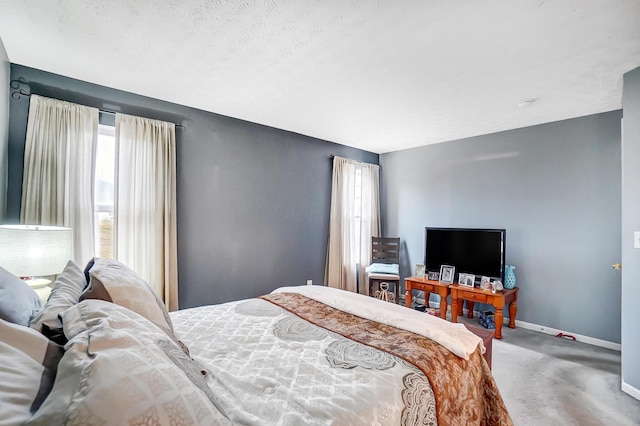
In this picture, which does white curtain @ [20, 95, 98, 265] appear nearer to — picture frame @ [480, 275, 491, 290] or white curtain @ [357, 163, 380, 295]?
white curtain @ [357, 163, 380, 295]

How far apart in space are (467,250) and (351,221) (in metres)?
1.74

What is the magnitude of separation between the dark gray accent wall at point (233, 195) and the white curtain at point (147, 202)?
16 cm

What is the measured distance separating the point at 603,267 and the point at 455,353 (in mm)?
2969

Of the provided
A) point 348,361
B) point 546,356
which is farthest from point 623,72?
point 348,361

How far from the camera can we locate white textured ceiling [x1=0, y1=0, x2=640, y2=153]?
1727 millimetres

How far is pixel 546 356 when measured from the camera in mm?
2930

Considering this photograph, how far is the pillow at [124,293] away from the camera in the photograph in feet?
3.92

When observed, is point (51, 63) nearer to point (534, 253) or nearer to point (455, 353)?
point (455, 353)

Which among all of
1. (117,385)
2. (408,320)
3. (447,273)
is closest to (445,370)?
(408,320)

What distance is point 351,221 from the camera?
4844mm

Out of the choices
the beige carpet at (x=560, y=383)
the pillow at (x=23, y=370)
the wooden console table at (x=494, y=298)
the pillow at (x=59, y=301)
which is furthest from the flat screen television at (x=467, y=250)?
the pillow at (x=23, y=370)

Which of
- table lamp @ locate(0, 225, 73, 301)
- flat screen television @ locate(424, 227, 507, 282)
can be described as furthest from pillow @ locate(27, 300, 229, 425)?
flat screen television @ locate(424, 227, 507, 282)

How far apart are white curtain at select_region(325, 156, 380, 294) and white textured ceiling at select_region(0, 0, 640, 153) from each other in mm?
1603

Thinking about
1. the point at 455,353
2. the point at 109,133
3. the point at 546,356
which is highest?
the point at 109,133
